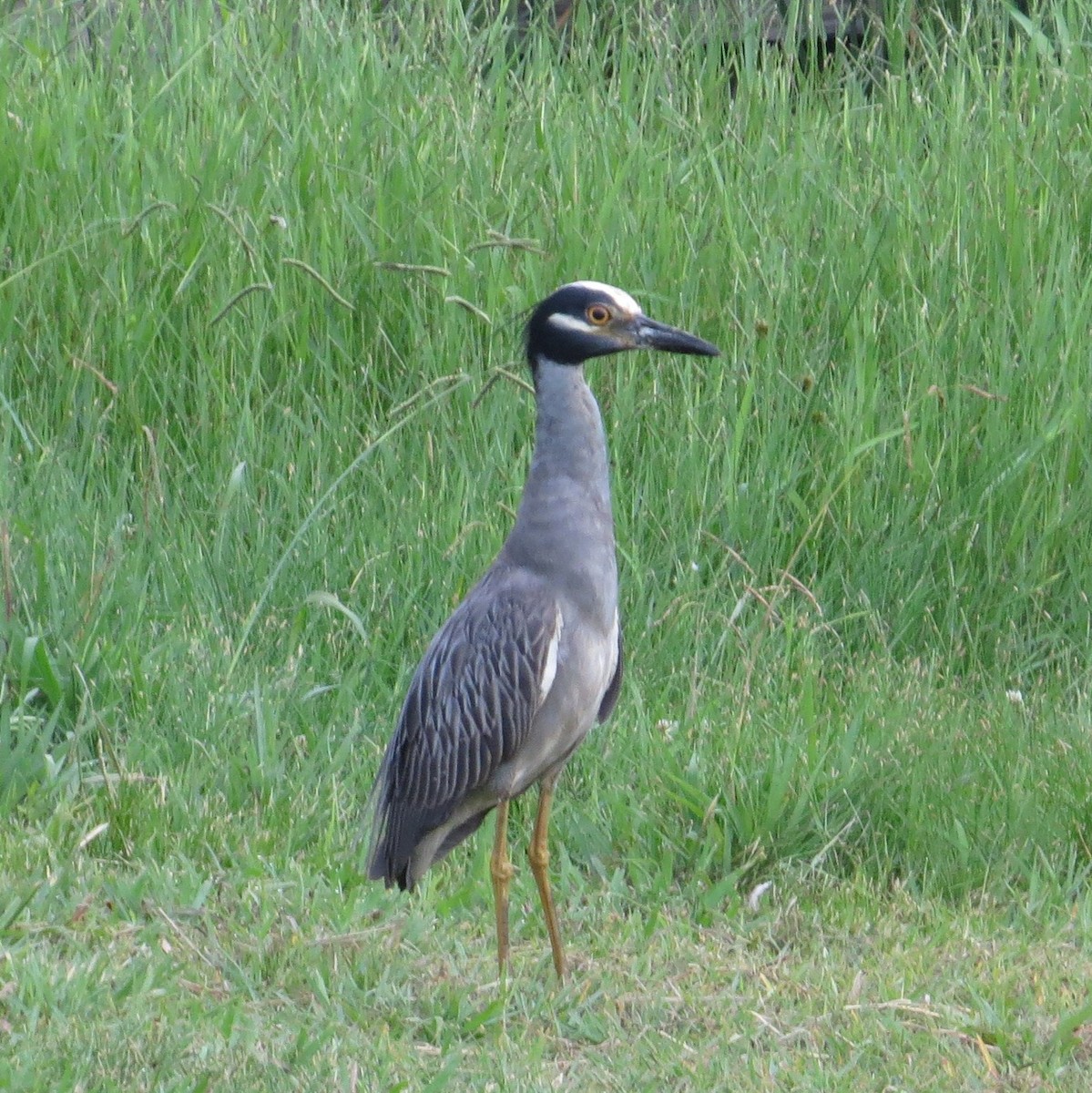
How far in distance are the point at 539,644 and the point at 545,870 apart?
0.54 meters

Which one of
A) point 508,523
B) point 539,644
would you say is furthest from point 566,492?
point 508,523

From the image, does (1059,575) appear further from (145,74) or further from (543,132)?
(145,74)

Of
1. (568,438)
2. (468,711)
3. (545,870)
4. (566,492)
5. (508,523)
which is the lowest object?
(545,870)

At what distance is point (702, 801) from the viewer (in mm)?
4484

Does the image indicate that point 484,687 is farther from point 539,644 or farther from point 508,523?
point 508,523

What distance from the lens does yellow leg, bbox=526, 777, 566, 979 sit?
3.89m

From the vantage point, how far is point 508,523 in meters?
5.59

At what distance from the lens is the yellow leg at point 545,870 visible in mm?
3891

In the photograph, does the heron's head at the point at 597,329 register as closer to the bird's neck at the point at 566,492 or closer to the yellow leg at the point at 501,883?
the bird's neck at the point at 566,492

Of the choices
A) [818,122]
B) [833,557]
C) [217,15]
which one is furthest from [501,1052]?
[217,15]

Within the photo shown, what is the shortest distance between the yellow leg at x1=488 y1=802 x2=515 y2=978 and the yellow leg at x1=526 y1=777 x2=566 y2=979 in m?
0.07

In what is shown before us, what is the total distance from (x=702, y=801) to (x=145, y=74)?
4.00m

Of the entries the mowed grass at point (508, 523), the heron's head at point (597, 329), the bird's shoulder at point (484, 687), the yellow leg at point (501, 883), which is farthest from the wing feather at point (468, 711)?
the heron's head at point (597, 329)

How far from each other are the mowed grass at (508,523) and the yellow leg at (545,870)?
9 cm
